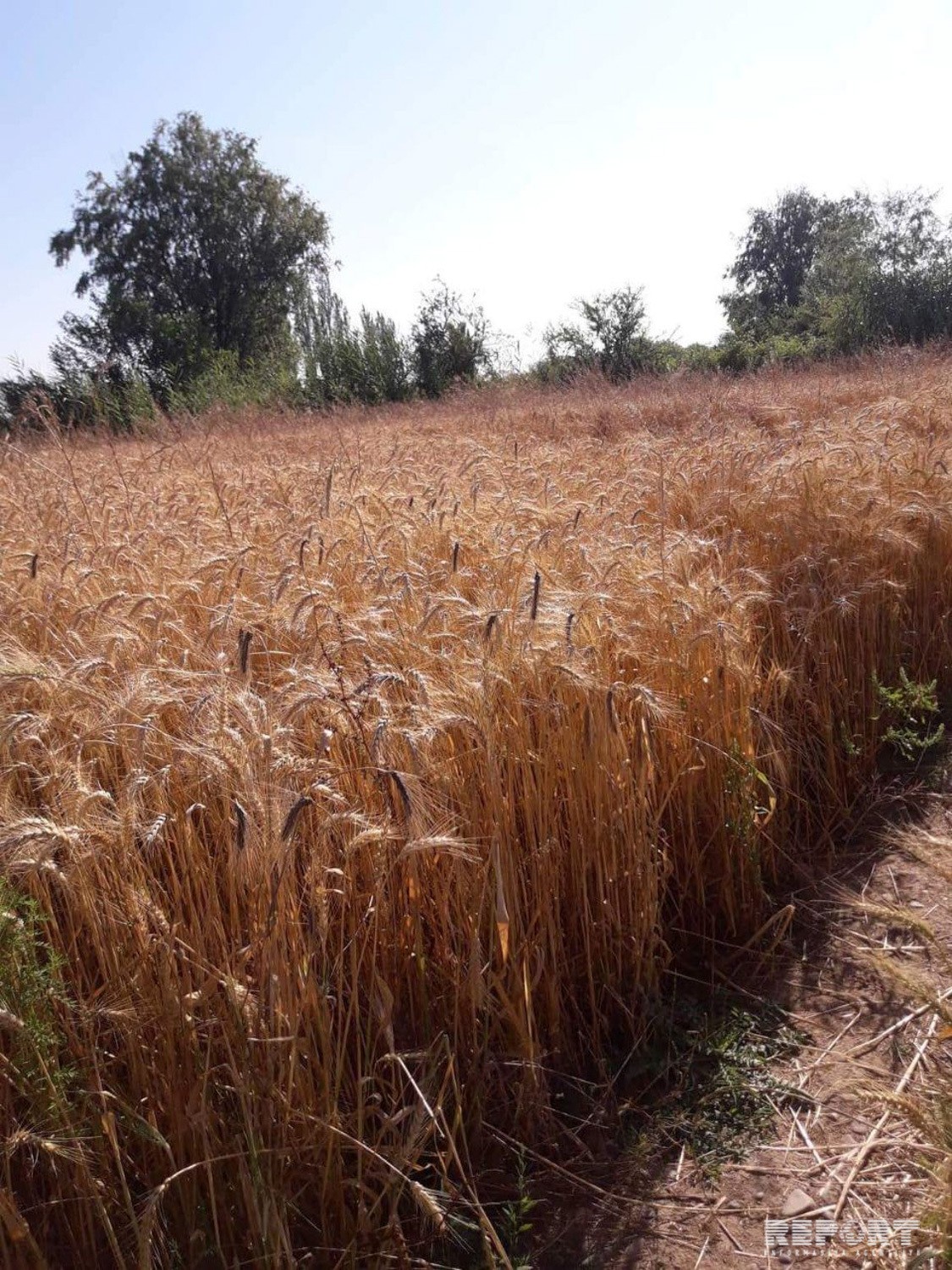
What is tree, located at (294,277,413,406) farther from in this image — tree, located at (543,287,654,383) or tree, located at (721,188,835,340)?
tree, located at (721,188,835,340)

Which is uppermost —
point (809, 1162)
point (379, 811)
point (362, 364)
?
point (362, 364)

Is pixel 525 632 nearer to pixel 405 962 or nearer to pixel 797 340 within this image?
pixel 405 962

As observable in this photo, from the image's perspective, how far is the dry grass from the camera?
1.38 m

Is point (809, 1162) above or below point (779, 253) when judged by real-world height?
below

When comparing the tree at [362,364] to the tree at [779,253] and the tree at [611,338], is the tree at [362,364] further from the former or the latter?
the tree at [779,253]

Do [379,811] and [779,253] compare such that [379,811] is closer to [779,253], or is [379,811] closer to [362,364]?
[362,364]

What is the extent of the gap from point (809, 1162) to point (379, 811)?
109cm

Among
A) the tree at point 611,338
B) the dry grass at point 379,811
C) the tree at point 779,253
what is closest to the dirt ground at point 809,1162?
the dry grass at point 379,811

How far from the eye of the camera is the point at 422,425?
1111 centimetres

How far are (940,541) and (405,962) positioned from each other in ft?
10.3

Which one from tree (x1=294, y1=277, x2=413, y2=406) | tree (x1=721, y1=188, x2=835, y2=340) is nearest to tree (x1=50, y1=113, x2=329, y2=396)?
tree (x1=294, y1=277, x2=413, y2=406)

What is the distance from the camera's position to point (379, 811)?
1879 millimetres

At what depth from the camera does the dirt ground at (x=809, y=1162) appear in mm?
1558

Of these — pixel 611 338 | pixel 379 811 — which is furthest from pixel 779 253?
pixel 379 811
